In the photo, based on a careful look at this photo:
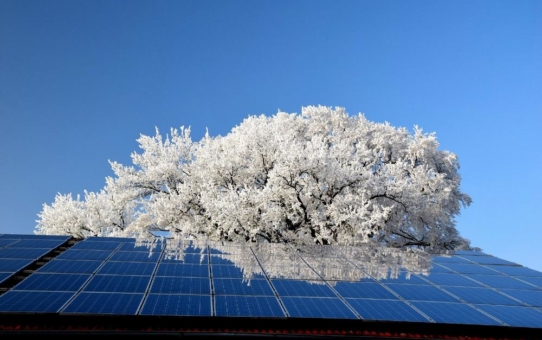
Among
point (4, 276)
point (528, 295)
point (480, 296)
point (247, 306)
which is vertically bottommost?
point (4, 276)

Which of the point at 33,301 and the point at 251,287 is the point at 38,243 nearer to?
the point at 33,301

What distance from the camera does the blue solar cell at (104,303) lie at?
27.9 ft

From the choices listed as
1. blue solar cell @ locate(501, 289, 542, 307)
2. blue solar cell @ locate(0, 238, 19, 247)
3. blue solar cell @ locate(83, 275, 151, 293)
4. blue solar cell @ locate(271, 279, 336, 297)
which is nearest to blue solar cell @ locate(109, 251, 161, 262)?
blue solar cell @ locate(83, 275, 151, 293)

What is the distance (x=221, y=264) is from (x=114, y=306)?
3835 mm

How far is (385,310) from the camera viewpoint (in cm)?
962

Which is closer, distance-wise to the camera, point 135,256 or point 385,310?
point 385,310

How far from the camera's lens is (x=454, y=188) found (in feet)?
134

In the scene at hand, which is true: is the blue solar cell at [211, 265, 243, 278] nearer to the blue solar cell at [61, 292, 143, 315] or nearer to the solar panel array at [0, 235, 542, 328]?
the solar panel array at [0, 235, 542, 328]

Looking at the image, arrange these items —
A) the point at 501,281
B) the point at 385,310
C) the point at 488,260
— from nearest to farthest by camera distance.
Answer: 1. the point at 385,310
2. the point at 501,281
3. the point at 488,260

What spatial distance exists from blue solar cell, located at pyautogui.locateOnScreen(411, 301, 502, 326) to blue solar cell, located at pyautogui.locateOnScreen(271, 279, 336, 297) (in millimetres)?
1928

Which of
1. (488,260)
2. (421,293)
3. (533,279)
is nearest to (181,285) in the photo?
(421,293)

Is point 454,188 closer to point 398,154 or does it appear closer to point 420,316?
point 398,154

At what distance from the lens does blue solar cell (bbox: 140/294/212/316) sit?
8555 millimetres

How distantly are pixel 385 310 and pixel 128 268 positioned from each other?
6.04m
